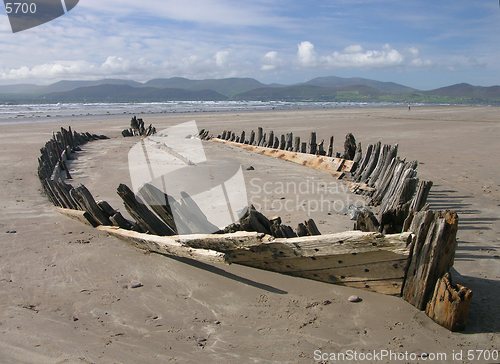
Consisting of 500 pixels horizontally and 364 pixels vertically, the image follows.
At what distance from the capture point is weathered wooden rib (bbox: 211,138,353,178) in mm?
10133

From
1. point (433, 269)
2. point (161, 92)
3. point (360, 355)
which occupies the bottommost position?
point (360, 355)

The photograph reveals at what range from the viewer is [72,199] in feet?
21.9

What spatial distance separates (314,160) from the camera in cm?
1124

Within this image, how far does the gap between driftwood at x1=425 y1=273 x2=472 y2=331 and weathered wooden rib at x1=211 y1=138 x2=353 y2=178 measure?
6.31 m

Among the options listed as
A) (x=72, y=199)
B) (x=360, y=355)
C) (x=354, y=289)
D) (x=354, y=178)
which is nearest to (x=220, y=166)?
(x=354, y=178)

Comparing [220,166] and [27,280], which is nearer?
[27,280]

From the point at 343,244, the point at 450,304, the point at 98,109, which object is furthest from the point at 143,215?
the point at 98,109

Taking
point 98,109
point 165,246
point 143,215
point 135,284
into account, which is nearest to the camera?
point 135,284

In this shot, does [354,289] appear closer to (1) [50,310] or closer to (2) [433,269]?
(2) [433,269]

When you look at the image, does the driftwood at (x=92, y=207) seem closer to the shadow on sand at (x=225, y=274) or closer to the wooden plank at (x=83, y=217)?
the wooden plank at (x=83, y=217)

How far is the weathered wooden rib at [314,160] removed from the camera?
33.2ft

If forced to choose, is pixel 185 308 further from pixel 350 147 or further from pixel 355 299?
pixel 350 147

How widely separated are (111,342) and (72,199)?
359 cm

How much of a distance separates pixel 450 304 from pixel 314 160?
7791 mm
